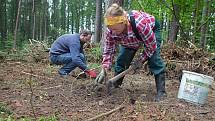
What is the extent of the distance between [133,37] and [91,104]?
101cm

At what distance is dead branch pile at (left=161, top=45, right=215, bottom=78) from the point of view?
729 cm

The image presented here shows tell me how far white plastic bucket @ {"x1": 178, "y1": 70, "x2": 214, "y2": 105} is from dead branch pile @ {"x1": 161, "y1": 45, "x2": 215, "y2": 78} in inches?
114

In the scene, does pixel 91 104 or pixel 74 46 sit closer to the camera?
pixel 91 104

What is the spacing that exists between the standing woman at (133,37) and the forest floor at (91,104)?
0.42 meters

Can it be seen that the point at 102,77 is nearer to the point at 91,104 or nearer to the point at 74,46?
the point at 91,104

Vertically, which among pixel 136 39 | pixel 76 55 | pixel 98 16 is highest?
pixel 98 16

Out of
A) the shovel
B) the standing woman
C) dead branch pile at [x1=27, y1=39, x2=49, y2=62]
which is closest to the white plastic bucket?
the standing woman

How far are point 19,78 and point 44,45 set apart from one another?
170 inches

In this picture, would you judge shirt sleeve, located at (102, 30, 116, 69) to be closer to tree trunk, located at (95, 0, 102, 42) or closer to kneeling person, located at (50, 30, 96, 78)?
kneeling person, located at (50, 30, 96, 78)

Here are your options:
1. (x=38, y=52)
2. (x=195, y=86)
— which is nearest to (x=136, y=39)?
(x=195, y=86)

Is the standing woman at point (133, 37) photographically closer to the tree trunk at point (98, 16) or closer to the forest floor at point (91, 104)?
the forest floor at point (91, 104)

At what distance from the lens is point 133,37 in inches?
173

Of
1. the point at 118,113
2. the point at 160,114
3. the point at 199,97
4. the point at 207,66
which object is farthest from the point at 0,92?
the point at 207,66

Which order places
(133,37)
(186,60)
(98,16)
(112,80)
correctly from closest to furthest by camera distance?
(133,37)
(112,80)
(186,60)
(98,16)
